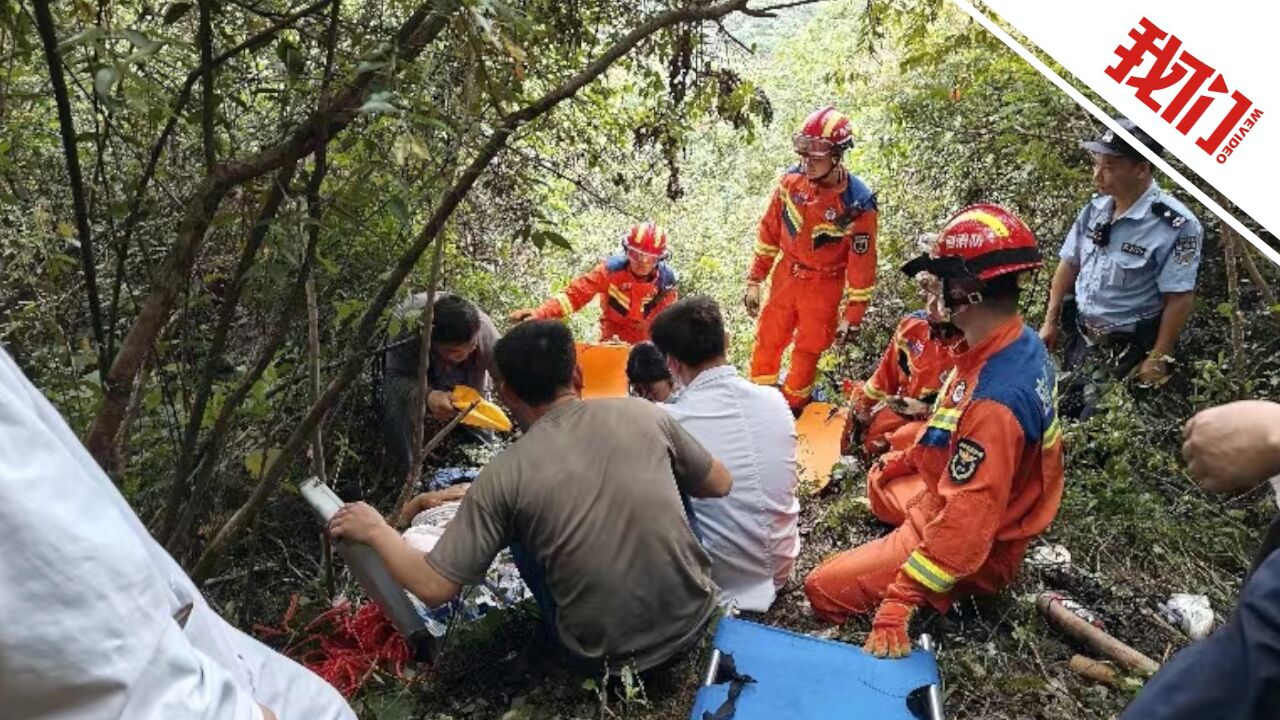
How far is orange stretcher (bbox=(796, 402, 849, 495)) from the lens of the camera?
4984mm

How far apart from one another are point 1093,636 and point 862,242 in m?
3.12

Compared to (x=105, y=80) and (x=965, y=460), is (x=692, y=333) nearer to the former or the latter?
(x=965, y=460)

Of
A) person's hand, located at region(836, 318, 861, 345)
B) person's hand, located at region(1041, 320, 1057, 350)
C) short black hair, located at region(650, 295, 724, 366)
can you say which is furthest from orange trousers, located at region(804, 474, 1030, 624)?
person's hand, located at region(836, 318, 861, 345)

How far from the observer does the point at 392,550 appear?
101 inches

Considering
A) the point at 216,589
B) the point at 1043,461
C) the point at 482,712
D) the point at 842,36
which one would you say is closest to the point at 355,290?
the point at 216,589

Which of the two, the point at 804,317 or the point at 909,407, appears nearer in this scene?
the point at 909,407

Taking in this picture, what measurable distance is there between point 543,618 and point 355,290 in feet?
8.13

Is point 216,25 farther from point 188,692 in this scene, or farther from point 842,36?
point 842,36

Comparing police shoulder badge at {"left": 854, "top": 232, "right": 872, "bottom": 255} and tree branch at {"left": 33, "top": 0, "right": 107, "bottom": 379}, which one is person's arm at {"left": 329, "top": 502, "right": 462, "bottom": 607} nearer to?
tree branch at {"left": 33, "top": 0, "right": 107, "bottom": 379}

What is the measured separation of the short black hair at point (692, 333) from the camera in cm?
373

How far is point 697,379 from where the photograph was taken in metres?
3.68

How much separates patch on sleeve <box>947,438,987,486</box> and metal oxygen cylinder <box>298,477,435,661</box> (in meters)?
1.71

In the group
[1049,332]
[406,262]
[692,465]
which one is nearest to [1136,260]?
[1049,332]

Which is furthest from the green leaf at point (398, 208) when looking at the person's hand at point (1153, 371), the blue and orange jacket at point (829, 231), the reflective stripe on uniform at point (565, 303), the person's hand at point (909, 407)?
the blue and orange jacket at point (829, 231)
